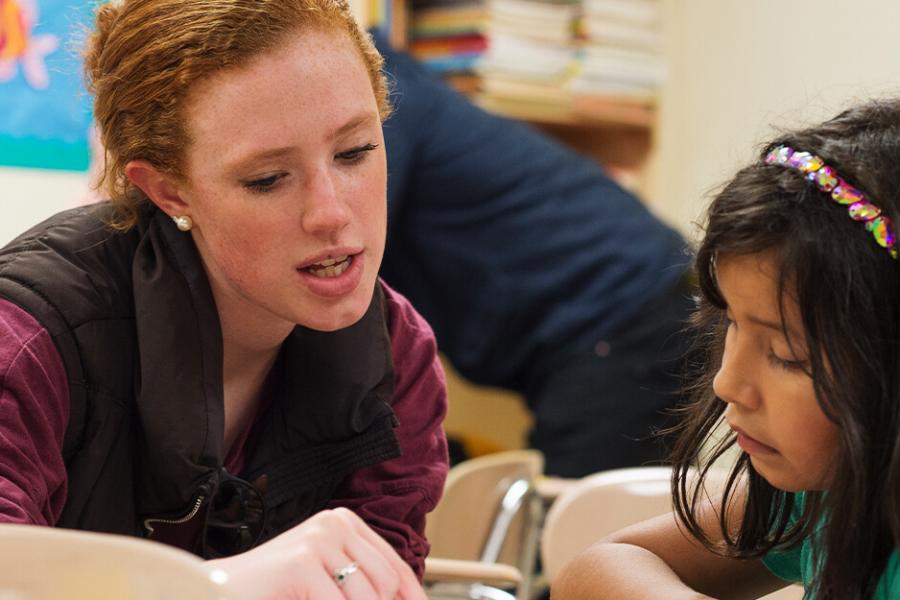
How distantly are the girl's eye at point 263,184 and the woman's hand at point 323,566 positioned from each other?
13.5 inches

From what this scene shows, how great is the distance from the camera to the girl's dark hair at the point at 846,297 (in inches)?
31.5

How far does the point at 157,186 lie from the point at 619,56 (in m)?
2.24

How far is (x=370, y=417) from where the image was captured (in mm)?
1162

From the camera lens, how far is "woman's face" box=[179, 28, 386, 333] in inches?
39.6

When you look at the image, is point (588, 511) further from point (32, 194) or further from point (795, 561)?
point (32, 194)

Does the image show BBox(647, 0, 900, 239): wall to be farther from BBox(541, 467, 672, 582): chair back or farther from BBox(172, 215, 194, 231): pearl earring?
BBox(172, 215, 194, 231): pearl earring

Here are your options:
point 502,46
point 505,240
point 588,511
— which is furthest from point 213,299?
point 502,46

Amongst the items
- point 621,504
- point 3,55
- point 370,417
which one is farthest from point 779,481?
point 3,55

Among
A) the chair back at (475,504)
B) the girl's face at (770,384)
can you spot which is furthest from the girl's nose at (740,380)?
the chair back at (475,504)

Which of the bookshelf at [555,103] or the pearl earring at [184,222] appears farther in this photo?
the bookshelf at [555,103]

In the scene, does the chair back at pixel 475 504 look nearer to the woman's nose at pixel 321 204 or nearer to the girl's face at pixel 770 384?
the woman's nose at pixel 321 204

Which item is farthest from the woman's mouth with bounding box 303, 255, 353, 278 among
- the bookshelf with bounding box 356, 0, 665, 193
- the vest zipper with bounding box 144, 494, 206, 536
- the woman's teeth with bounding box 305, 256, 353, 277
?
the bookshelf with bounding box 356, 0, 665, 193

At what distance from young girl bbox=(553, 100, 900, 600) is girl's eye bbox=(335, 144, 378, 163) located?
0.33 meters

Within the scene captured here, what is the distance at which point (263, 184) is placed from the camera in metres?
1.03
